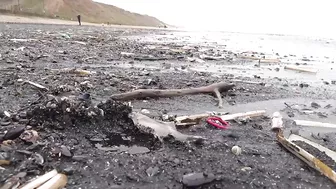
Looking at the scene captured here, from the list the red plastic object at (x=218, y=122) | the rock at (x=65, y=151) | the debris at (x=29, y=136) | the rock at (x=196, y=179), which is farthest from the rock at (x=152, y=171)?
the red plastic object at (x=218, y=122)

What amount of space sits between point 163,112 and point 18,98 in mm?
2817

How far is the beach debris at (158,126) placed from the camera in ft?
15.8

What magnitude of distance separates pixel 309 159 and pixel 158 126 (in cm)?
219

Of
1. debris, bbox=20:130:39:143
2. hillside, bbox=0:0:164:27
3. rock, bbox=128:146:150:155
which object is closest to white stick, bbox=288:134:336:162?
rock, bbox=128:146:150:155

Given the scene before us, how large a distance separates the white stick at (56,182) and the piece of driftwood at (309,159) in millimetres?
3071

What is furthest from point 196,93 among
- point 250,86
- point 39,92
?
point 39,92

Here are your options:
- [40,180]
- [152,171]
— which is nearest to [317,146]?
[152,171]

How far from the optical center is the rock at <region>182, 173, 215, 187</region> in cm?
356

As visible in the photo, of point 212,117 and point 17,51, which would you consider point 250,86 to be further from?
point 17,51

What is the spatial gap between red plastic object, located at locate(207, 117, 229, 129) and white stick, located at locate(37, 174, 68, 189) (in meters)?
2.93

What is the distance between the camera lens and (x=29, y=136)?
421 cm

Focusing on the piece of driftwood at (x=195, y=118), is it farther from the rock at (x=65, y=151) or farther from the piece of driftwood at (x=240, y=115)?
the rock at (x=65, y=151)

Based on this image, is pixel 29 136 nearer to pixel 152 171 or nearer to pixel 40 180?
pixel 40 180

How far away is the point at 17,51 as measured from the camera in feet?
44.4
